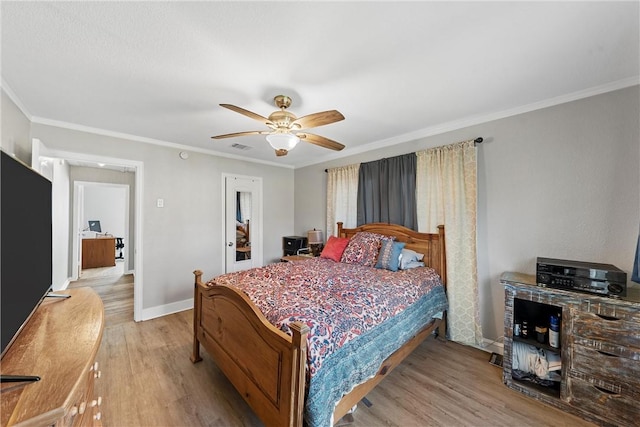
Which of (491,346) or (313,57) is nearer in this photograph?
(313,57)

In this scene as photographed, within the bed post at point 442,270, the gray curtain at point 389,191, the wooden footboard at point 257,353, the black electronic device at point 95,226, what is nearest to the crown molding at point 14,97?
the wooden footboard at point 257,353

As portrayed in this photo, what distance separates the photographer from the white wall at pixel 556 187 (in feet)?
6.55

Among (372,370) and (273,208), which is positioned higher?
(273,208)

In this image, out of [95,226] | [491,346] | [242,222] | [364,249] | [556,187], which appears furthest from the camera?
[95,226]

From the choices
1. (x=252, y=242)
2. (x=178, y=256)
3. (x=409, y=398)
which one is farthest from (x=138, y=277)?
(x=409, y=398)

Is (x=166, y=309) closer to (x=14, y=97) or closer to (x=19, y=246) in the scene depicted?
(x=14, y=97)

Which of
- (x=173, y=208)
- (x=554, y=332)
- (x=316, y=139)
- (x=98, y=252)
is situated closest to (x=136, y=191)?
(x=173, y=208)

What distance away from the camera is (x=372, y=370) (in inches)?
67.7

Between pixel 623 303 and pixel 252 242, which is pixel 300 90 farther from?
pixel 252 242

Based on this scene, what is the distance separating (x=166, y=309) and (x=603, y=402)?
183 inches

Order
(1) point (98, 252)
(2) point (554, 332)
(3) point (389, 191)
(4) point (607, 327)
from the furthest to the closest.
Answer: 1. (1) point (98, 252)
2. (3) point (389, 191)
3. (2) point (554, 332)
4. (4) point (607, 327)

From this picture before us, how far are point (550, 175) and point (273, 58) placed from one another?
269cm

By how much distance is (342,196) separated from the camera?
4.14m

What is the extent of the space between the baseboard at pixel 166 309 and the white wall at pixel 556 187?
4.02 meters
